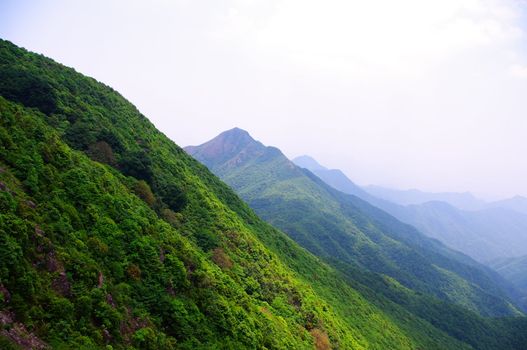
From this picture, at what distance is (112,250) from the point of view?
26.0 m

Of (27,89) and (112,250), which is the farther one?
(27,89)

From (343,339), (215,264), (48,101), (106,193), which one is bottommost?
(343,339)

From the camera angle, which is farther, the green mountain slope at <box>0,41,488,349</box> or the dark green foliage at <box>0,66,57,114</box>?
the dark green foliage at <box>0,66,57,114</box>

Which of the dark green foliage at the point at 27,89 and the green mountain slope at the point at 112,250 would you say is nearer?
the green mountain slope at the point at 112,250

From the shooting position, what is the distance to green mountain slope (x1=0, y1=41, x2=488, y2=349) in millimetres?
19188

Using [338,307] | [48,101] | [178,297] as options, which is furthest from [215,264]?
[338,307]

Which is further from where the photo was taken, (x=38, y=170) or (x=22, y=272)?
(x=38, y=170)

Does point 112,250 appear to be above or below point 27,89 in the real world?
below

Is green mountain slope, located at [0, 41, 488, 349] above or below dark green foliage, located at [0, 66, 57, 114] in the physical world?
below

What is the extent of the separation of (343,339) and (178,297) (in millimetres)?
33086

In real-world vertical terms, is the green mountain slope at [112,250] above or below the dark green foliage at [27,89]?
below

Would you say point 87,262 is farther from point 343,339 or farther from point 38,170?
point 343,339

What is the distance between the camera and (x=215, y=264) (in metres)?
41.3

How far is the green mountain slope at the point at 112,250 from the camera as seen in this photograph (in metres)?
19.2
